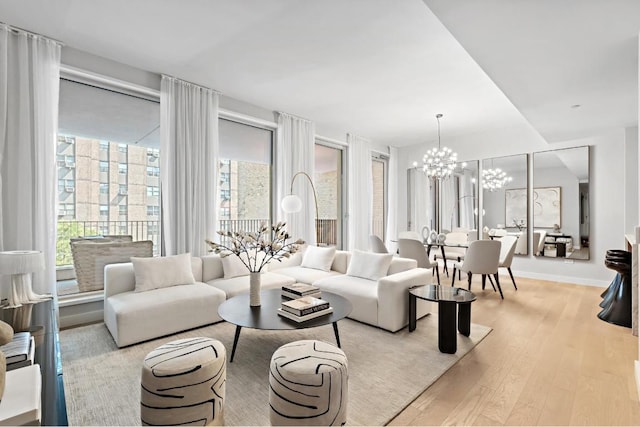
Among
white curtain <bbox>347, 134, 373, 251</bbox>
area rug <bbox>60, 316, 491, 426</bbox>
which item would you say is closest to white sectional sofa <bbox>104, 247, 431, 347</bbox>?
area rug <bbox>60, 316, 491, 426</bbox>

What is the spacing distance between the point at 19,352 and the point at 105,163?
2.93 m

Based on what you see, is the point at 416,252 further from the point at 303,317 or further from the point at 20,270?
the point at 20,270

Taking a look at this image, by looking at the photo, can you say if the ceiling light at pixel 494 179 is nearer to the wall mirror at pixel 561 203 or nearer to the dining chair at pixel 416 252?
the wall mirror at pixel 561 203

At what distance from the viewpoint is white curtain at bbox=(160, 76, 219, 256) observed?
3.93m

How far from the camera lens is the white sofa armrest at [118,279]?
322cm

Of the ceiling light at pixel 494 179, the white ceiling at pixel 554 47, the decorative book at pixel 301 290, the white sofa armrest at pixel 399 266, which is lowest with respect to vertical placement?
the decorative book at pixel 301 290

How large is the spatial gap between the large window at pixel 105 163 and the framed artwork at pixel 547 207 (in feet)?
20.4

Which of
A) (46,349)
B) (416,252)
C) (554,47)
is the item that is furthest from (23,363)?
(416,252)

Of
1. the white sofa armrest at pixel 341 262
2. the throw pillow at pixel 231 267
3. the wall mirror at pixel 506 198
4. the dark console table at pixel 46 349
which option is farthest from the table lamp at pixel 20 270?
the wall mirror at pixel 506 198

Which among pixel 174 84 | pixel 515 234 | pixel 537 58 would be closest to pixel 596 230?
pixel 515 234

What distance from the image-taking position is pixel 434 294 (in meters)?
3.01

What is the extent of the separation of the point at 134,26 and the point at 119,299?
247cm

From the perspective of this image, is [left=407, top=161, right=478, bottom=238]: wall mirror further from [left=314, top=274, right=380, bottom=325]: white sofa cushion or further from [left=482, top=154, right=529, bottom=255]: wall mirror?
[left=314, top=274, right=380, bottom=325]: white sofa cushion

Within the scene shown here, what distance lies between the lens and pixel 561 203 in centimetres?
559
